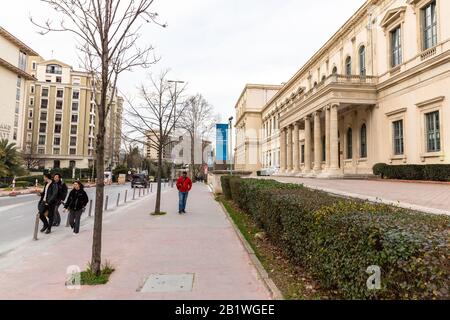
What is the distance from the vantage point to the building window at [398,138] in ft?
75.5

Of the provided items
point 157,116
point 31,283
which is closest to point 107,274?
point 31,283

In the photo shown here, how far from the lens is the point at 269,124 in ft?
210

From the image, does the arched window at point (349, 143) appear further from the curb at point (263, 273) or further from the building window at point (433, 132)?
the curb at point (263, 273)

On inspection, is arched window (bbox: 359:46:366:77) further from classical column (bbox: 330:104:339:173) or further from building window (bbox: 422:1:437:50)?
building window (bbox: 422:1:437:50)

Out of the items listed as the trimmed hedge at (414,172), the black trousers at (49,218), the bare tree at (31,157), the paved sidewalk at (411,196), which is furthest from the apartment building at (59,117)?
the paved sidewalk at (411,196)

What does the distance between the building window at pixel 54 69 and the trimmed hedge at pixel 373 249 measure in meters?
89.8

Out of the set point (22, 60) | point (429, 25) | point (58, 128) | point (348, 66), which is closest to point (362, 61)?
point (348, 66)

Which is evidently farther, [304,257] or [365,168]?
[365,168]

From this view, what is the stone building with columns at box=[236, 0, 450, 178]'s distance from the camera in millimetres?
19406

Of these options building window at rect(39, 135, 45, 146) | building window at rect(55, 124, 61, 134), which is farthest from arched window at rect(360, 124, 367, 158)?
building window at rect(39, 135, 45, 146)

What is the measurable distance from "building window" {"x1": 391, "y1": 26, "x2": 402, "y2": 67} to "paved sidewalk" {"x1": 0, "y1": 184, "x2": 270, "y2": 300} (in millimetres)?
21991

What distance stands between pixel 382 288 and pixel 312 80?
42.2 meters

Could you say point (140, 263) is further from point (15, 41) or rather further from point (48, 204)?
point (15, 41)
